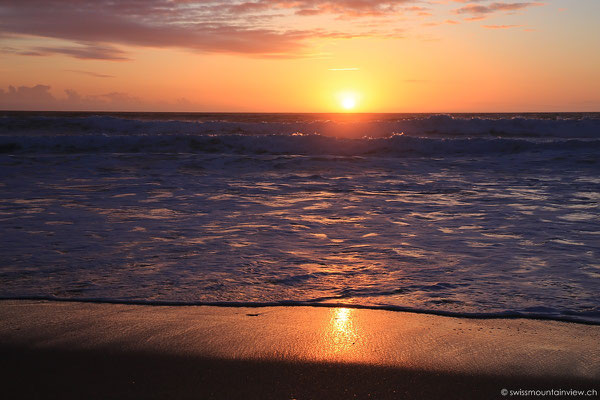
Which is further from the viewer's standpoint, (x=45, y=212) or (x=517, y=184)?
Result: (x=517, y=184)

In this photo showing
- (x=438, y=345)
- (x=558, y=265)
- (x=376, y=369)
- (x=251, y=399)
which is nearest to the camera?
(x=251, y=399)

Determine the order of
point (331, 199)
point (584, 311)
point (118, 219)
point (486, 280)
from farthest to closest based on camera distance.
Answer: point (331, 199)
point (118, 219)
point (486, 280)
point (584, 311)

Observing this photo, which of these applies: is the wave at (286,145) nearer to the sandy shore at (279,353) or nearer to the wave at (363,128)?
the wave at (363,128)

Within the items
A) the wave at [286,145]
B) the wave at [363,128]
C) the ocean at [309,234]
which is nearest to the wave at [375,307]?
the ocean at [309,234]

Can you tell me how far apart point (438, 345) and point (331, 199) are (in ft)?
19.5

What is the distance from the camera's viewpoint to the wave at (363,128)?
1077 inches

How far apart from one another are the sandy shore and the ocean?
31 cm

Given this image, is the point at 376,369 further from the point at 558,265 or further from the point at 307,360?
the point at 558,265

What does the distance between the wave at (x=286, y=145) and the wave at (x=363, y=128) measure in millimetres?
7040

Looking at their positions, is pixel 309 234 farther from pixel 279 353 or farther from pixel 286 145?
pixel 286 145

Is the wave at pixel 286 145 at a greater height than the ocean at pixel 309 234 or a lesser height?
greater

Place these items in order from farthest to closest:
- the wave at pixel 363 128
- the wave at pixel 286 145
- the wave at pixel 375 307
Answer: the wave at pixel 363 128, the wave at pixel 286 145, the wave at pixel 375 307

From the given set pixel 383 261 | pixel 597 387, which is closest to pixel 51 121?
pixel 383 261

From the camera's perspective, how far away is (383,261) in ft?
16.2
